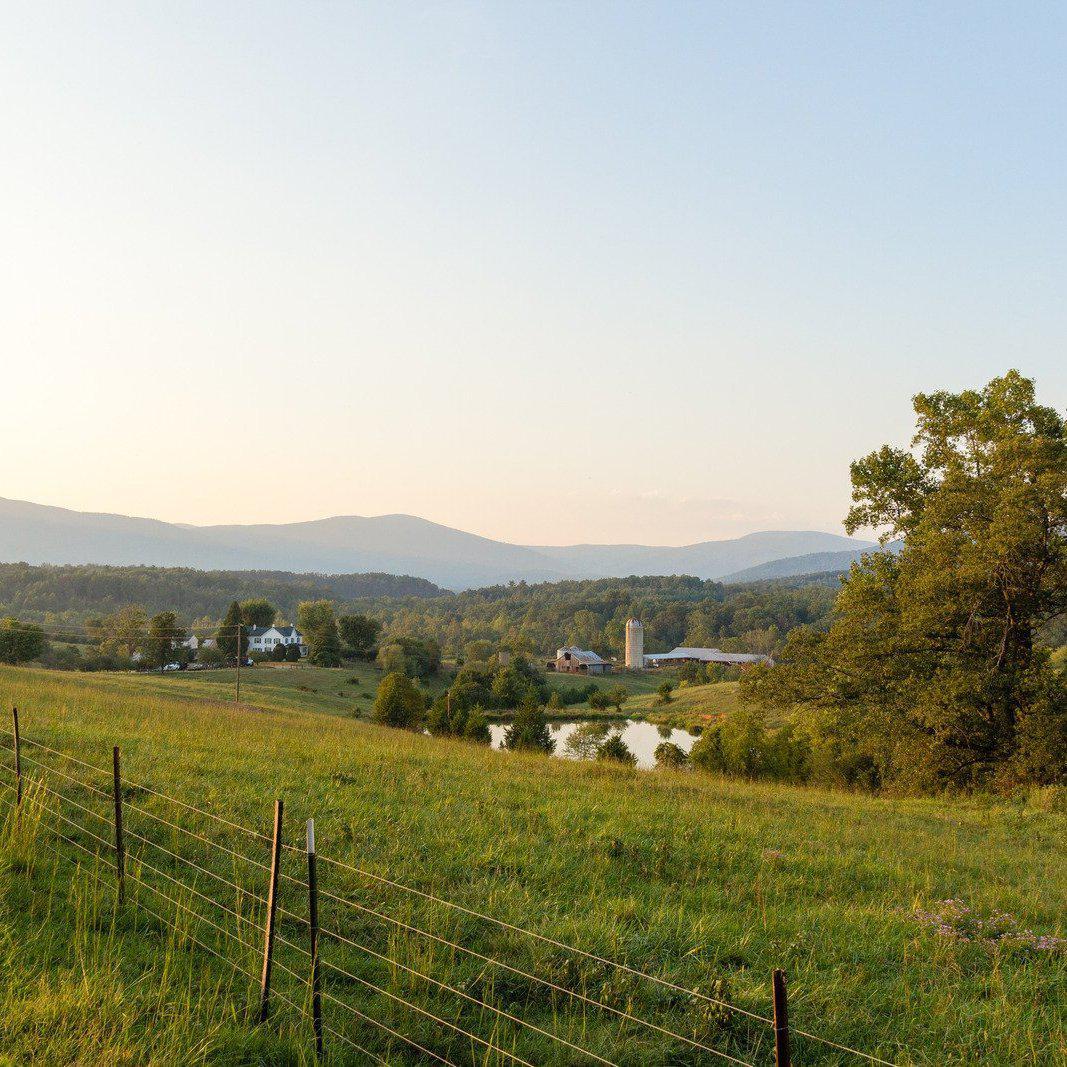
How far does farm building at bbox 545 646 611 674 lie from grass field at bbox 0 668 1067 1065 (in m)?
123

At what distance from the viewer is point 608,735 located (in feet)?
219

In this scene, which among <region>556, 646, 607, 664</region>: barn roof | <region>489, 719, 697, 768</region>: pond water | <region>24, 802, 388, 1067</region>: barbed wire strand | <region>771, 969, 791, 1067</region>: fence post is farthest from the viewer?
<region>556, 646, 607, 664</region>: barn roof

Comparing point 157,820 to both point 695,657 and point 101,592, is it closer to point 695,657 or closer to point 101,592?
point 695,657

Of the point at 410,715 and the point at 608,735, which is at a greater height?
the point at 410,715

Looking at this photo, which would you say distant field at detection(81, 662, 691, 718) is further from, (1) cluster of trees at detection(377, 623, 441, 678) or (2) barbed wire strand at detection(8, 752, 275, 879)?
(2) barbed wire strand at detection(8, 752, 275, 879)

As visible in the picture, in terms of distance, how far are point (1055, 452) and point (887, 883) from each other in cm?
1609

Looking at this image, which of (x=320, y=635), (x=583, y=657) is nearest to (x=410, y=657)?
(x=320, y=635)

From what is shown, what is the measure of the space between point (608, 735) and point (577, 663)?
70465 millimetres

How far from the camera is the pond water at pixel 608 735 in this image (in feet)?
188

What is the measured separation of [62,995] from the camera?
4.89 metres

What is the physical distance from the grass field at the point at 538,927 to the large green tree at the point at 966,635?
24.9ft

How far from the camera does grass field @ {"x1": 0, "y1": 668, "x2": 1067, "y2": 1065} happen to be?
201 inches

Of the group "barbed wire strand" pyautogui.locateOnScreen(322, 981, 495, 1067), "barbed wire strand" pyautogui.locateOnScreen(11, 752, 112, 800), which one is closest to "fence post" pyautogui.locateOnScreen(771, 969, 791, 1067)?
"barbed wire strand" pyautogui.locateOnScreen(322, 981, 495, 1067)

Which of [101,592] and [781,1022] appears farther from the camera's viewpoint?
[101,592]
